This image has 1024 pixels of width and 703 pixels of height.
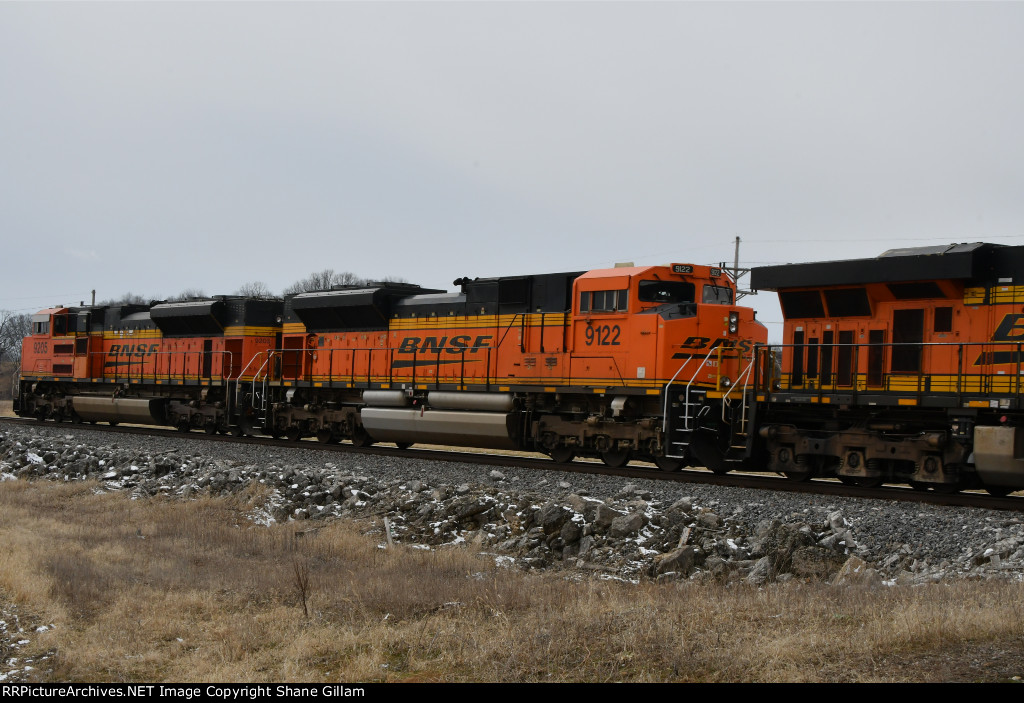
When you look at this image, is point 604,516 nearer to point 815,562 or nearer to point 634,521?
point 634,521

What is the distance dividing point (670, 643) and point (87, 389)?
2798 cm

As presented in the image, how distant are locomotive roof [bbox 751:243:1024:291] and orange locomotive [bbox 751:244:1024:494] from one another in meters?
0.02

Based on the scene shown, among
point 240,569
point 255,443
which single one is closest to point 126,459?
point 255,443

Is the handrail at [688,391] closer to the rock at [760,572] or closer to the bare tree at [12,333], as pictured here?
the rock at [760,572]

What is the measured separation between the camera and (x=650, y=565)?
377 inches

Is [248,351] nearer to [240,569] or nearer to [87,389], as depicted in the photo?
[87,389]

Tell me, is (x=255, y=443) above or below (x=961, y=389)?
below

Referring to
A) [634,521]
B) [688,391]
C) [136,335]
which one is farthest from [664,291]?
[136,335]

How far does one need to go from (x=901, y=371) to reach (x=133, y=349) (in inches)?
895

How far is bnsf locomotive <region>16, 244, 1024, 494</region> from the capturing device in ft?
43.2

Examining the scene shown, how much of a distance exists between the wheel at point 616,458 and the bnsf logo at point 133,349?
53.2 ft

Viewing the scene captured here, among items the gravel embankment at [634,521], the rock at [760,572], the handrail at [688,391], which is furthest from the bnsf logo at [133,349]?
the rock at [760,572]

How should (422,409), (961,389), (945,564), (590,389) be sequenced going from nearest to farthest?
(945,564) → (961,389) → (590,389) → (422,409)

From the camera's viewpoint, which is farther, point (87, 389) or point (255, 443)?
point (87, 389)
